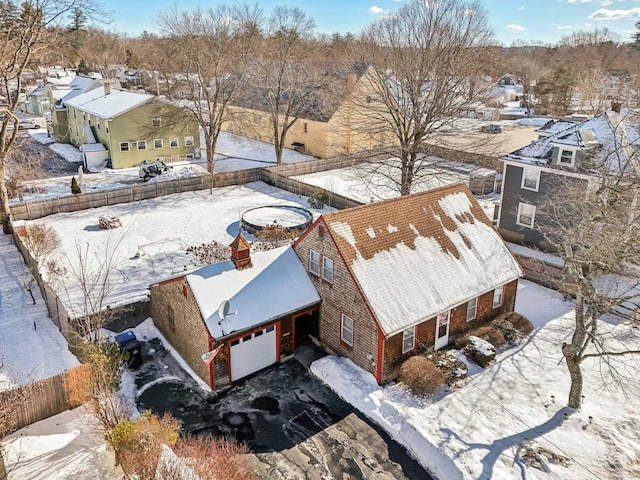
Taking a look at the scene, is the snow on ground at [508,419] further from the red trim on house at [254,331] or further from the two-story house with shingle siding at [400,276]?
the red trim on house at [254,331]

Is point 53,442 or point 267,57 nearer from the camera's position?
point 53,442

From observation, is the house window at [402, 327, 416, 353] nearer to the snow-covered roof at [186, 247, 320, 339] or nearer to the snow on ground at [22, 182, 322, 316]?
the snow-covered roof at [186, 247, 320, 339]

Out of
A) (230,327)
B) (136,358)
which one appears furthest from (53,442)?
(230,327)

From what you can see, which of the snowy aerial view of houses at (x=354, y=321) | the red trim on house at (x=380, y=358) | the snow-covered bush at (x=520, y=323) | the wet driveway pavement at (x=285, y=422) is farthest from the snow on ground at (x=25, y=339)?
the snow-covered bush at (x=520, y=323)

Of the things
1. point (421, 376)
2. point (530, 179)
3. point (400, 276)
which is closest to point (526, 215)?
point (530, 179)

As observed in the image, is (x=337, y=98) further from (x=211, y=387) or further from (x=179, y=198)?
(x=211, y=387)

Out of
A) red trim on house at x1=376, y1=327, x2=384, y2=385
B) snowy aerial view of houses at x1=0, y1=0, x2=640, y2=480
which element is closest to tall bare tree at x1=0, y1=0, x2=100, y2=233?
snowy aerial view of houses at x1=0, y1=0, x2=640, y2=480

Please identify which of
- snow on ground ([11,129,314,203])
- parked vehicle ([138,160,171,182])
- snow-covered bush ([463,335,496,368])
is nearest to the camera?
snow-covered bush ([463,335,496,368])
